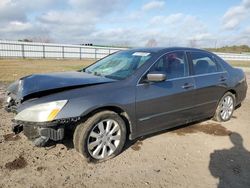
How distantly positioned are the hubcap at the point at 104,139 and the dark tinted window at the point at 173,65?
118cm

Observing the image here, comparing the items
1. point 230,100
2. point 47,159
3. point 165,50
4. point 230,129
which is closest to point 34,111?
point 47,159

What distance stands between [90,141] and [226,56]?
55663 millimetres

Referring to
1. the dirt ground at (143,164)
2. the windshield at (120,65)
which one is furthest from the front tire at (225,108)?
the windshield at (120,65)

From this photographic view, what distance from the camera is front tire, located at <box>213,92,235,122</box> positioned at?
588 centimetres

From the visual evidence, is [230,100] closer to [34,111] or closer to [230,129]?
[230,129]

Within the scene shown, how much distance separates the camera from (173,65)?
4.76 meters

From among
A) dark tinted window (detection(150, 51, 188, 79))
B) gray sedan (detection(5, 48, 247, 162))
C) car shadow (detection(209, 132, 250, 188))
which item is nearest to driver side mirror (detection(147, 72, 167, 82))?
gray sedan (detection(5, 48, 247, 162))

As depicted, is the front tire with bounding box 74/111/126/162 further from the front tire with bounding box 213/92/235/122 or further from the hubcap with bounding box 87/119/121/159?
the front tire with bounding box 213/92/235/122

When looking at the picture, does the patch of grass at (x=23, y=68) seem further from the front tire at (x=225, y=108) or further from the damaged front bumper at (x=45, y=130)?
the front tire at (x=225, y=108)

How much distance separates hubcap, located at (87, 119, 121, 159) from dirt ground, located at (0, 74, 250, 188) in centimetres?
16

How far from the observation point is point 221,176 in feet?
11.9

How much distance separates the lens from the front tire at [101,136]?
12.1 feet

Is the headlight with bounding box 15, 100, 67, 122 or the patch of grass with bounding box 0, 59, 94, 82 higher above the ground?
the patch of grass with bounding box 0, 59, 94, 82

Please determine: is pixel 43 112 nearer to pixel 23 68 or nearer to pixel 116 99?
pixel 116 99
